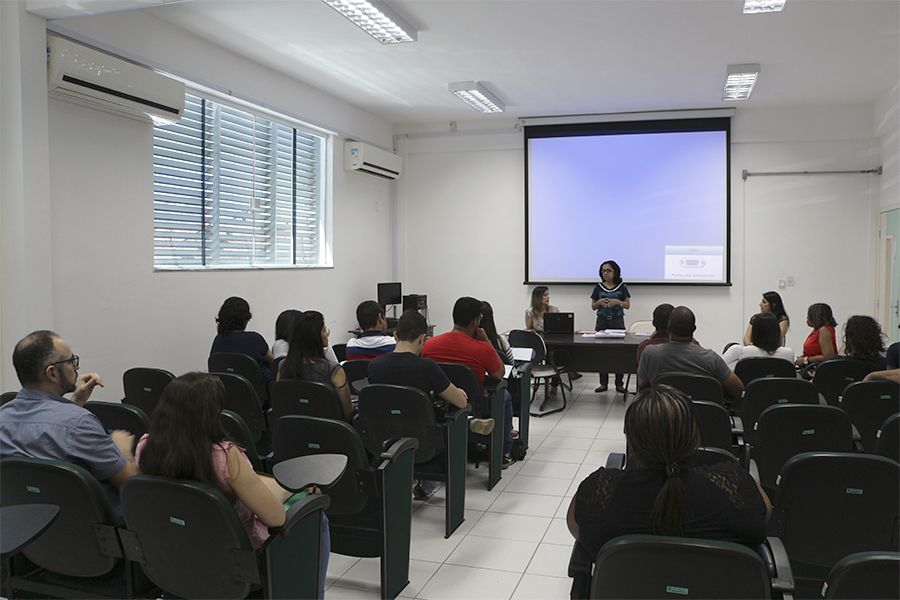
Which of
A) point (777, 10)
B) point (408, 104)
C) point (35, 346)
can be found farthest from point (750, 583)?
point (408, 104)

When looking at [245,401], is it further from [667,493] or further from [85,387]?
[667,493]

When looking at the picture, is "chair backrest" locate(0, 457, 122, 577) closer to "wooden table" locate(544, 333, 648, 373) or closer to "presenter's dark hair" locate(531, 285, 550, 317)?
"wooden table" locate(544, 333, 648, 373)

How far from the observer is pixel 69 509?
1940 millimetres

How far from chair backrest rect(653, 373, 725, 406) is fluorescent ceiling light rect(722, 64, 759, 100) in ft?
12.5

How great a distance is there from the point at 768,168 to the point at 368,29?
534 centimetres

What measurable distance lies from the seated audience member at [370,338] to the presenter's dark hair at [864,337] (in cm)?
292

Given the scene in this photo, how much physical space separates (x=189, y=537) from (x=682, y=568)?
1301mm

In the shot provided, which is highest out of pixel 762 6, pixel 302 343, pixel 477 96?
pixel 477 96

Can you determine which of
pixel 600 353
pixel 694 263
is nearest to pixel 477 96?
pixel 600 353

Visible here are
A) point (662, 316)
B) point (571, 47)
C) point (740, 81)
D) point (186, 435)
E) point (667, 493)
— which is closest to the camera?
point (667, 493)

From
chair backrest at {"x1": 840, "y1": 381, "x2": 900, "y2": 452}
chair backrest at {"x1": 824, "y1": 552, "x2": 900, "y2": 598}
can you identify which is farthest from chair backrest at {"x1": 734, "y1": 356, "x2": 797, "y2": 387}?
chair backrest at {"x1": 824, "y1": 552, "x2": 900, "y2": 598}

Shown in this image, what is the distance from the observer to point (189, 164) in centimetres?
552

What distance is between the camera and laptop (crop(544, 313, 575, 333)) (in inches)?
269

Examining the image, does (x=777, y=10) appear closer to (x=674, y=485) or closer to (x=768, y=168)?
(x=768, y=168)
